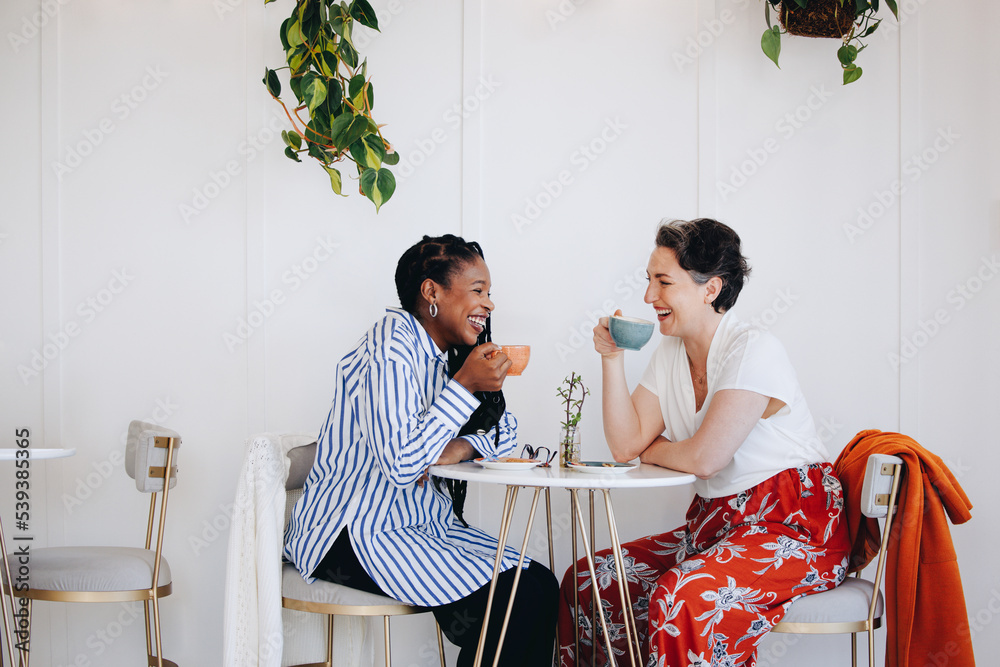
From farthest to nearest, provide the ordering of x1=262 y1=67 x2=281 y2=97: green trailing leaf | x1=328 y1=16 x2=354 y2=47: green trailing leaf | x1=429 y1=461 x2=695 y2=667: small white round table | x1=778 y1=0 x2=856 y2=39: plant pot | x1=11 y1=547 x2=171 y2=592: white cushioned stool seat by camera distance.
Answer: x1=262 y1=67 x2=281 y2=97: green trailing leaf < x1=778 y1=0 x2=856 y2=39: plant pot < x1=328 y1=16 x2=354 y2=47: green trailing leaf < x1=11 y1=547 x2=171 y2=592: white cushioned stool seat < x1=429 y1=461 x2=695 y2=667: small white round table

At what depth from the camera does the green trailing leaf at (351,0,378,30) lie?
2484mm

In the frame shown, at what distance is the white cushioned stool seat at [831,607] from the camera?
1.88 metres

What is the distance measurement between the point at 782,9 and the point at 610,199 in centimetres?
81

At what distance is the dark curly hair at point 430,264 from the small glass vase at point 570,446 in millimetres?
495

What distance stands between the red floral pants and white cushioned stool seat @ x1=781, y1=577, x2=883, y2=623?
2 cm

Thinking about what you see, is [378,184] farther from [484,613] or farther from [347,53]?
[484,613]

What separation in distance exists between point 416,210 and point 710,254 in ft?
3.53

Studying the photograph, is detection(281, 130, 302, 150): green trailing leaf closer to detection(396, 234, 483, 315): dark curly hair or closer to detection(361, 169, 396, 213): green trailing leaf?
detection(361, 169, 396, 213): green trailing leaf

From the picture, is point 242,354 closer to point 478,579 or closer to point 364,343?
point 364,343

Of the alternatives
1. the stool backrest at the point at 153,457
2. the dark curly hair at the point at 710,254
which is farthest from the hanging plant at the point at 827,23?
the stool backrest at the point at 153,457

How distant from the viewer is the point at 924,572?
6.38 ft

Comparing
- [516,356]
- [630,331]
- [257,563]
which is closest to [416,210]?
[516,356]

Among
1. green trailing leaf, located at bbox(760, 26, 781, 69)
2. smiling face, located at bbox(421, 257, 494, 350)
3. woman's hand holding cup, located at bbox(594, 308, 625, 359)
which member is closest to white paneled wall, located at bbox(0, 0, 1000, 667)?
green trailing leaf, located at bbox(760, 26, 781, 69)

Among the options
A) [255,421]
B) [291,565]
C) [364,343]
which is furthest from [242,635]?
[255,421]
